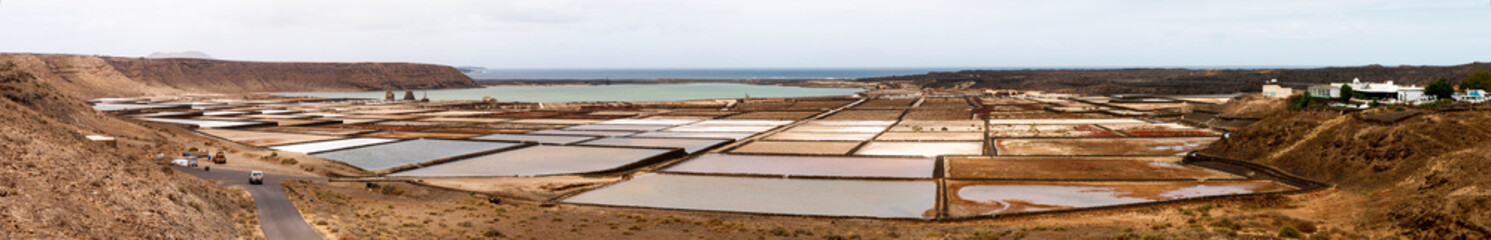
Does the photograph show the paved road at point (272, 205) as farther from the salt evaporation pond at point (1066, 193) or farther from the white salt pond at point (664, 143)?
the white salt pond at point (664, 143)

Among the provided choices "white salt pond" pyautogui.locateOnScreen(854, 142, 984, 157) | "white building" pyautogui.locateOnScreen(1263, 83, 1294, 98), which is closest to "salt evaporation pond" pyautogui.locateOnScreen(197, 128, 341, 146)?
"white salt pond" pyautogui.locateOnScreen(854, 142, 984, 157)

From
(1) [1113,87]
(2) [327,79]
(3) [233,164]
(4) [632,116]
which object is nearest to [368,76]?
(2) [327,79]

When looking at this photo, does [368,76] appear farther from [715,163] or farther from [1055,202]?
[1055,202]

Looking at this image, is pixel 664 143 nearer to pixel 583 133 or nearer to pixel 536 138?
pixel 536 138

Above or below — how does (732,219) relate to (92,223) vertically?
below

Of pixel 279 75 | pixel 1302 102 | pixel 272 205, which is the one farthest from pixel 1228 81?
pixel 279 75

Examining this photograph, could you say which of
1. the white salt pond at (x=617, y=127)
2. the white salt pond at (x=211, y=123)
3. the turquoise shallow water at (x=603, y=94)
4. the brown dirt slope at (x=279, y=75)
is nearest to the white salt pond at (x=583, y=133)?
the white salt pond at (x=617, y=127)

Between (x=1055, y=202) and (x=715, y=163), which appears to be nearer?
(x=1055, y=202)
